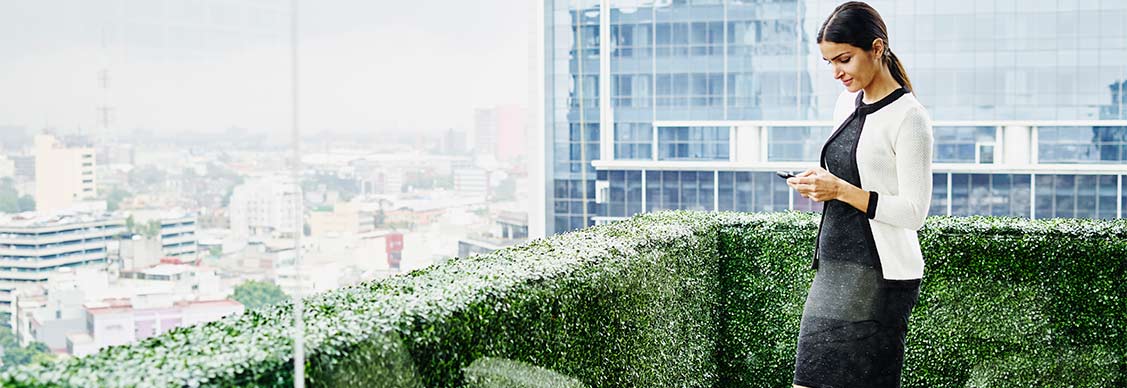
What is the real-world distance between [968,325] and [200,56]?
2.88m

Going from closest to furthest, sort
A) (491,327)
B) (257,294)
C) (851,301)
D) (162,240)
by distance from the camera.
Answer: (162,240)
(257,294)
(491,327)
(851,301)

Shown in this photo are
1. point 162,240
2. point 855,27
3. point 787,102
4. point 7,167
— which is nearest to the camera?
point 7,167

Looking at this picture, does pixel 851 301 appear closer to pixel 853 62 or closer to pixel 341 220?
pixel 853 62

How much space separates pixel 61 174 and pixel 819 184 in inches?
61.4

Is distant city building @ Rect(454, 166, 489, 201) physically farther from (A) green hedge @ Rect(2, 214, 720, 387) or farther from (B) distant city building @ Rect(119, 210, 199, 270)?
(B) distant city building @ Rect(119, 210, 199, 270)

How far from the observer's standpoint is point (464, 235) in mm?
3346

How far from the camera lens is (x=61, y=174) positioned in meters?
1.65

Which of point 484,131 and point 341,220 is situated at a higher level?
point 484,131

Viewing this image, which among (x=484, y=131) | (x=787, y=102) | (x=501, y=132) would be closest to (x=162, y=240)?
(x=484, y=131)

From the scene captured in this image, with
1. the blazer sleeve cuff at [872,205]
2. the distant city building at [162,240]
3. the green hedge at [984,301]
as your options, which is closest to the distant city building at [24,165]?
the distant city building at [162,240]

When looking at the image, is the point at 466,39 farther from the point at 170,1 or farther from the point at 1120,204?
the point at 1120,204

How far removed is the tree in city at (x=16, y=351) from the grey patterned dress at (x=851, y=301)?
1.71 metres

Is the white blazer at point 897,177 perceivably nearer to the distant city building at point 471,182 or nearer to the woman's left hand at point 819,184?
the woman's left hand at point 819,184

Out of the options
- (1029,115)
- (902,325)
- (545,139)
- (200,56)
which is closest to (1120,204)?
(1029,115)
